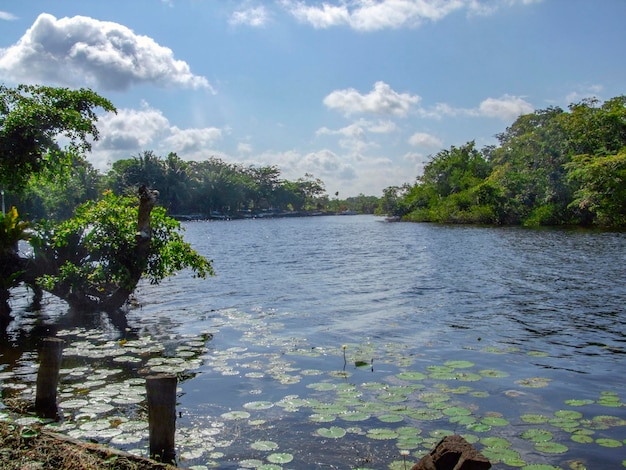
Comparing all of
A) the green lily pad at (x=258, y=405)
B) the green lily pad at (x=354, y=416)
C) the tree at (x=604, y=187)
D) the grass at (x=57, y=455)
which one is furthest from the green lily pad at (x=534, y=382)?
the tree at (x=604, y=187)

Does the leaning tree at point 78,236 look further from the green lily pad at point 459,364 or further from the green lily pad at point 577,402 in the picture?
the green lily pad at point 577,402

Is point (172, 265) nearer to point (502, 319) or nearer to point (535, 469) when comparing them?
point (502, 319)

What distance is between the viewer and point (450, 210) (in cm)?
7856

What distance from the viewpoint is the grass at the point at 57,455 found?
17.6 ft

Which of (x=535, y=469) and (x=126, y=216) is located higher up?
(x=126, y=216)

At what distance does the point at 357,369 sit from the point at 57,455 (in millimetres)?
6041

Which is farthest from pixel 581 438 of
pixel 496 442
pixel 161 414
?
pixel 161 414

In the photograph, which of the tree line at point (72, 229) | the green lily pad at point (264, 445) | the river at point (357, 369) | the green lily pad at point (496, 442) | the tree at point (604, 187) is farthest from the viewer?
the tree at point (604, 187)

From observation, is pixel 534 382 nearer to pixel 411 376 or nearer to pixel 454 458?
pixel 411 376

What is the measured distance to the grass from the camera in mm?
5363

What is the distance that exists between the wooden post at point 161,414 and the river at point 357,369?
0.35 m

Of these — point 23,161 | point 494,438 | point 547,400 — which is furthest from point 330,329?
point 23,161

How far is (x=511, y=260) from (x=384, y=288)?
10.9m

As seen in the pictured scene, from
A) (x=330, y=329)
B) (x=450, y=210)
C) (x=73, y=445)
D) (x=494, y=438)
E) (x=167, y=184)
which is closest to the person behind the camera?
(x=73, y=445)
